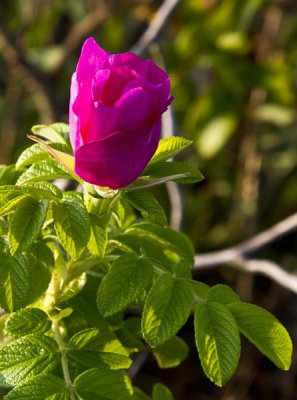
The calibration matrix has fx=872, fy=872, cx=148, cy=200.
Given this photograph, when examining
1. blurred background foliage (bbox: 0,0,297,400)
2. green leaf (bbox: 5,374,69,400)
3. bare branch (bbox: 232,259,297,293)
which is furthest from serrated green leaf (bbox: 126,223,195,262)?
blurred background foliage (bbox: 0,0,297,400)

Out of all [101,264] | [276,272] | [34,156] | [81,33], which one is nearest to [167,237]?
[101,264]

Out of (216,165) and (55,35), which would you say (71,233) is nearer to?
(216,165)

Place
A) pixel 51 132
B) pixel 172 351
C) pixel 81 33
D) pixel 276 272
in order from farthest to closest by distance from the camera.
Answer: pixel 81 33 < pixel 276 272 < pixel 172 351 < pixel 51 132

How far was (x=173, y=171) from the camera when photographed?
100 cm

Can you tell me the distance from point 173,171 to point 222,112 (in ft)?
6.75

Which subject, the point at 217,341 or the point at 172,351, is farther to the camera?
the point at 172,351

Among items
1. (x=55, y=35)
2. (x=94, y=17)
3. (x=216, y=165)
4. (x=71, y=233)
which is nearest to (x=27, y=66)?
(x=94, y=17)

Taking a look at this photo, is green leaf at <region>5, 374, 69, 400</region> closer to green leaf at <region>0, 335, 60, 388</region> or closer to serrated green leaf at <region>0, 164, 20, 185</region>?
green leaf at <region>0, 335, 60, 388</region>

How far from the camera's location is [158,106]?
3.06 ft

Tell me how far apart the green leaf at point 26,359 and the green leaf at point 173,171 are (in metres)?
0.23

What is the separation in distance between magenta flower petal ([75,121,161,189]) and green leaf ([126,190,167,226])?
64 mm

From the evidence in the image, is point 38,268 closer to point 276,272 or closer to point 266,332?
point 266,332

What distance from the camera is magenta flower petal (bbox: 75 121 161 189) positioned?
36.2 inches

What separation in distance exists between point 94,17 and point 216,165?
2.30 feet
